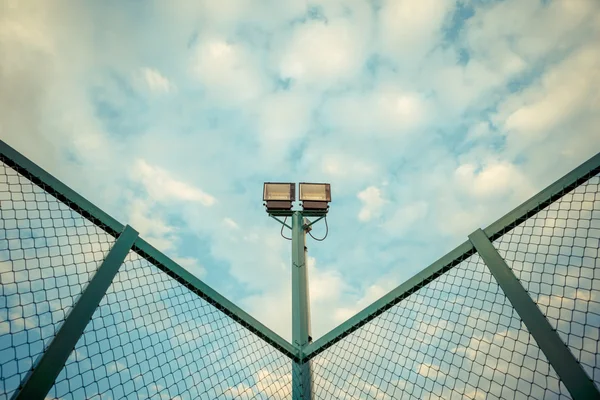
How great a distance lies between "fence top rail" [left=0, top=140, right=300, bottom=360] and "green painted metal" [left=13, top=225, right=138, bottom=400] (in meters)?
0.14

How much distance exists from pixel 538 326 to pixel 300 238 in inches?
120

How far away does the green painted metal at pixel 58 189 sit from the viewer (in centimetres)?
206

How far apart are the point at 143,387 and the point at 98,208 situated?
1.42 meters

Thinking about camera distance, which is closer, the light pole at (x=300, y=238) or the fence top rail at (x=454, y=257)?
the fence top rail at (x=454, y=257)

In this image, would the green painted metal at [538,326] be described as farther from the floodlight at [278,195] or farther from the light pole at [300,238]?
the floodlight at [278,195]

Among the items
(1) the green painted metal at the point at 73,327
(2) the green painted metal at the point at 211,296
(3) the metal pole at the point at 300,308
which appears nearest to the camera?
(1) the green painted metal at the point at 73,327

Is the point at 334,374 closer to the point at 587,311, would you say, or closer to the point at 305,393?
the point at 305,393

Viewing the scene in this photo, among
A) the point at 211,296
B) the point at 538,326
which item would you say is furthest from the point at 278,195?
the point at 538,326

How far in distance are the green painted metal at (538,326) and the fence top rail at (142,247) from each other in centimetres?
217

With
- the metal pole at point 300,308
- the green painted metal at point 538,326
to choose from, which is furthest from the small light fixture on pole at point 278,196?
the green painted metal at point 538,326

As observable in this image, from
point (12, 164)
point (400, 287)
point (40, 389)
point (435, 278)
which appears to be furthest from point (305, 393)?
point (12, 164)

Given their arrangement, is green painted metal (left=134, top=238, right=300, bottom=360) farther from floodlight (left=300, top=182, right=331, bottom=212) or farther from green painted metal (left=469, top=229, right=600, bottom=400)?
floodlight (left=300, top=182, right=331, bottom=212)

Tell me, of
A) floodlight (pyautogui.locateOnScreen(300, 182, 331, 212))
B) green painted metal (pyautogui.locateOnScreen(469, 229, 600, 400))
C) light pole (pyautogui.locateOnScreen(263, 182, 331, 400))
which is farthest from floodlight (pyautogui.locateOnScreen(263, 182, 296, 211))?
green painted metal (pyautogui.locateOnScreen(469, 229, 600, 400))

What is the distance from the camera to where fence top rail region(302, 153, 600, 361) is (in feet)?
6.96
